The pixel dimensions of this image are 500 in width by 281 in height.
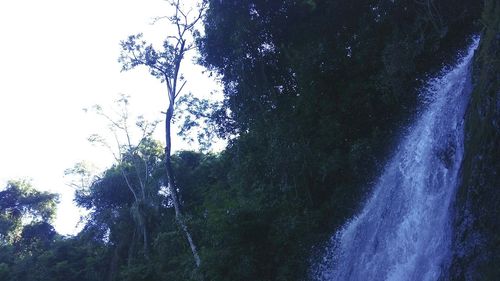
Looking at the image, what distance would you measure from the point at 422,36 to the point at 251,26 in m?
7.04

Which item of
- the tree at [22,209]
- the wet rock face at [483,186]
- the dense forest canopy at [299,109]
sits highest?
the tree at [22,209]

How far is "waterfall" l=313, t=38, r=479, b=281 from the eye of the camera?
27.4ft

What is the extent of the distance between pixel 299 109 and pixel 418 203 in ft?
27.3

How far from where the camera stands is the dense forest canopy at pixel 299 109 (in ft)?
48.0

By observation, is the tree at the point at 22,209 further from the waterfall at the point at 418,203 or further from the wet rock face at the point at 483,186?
the wet rock face at the point at 483,186

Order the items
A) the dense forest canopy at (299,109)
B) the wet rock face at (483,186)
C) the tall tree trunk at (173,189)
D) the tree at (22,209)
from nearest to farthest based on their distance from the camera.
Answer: the wet rock face at (483,186), the dense forest canopy at (299,109), the tall tree trunk at (173,189), the tree at (22,209)

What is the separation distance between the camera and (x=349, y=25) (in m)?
17.4

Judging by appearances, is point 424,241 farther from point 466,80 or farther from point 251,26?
point 251,26

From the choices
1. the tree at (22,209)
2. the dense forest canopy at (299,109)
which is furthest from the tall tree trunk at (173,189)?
the tree at (22,209)

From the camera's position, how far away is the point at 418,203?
31.0ft

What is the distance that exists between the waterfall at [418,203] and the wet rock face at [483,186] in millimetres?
475

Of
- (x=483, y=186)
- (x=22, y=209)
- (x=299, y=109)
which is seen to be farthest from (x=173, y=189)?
(x=22, y=209)

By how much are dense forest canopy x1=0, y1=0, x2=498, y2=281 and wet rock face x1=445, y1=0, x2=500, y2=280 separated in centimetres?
360

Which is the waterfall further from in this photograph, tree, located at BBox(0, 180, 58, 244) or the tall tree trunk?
tree, located at BBox(0, 180, 58, 244)
